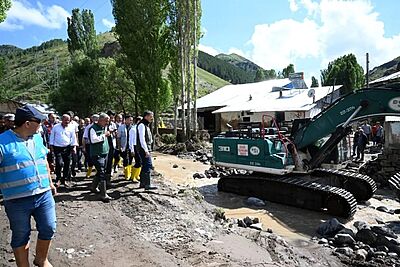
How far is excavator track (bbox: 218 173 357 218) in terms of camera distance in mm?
9125

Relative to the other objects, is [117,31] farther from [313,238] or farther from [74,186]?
[313,238]

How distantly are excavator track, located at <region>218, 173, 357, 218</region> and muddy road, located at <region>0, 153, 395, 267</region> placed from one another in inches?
24.7

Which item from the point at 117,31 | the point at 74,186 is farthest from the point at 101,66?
the point at 74,186

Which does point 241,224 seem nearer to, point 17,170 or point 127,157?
point 127,157

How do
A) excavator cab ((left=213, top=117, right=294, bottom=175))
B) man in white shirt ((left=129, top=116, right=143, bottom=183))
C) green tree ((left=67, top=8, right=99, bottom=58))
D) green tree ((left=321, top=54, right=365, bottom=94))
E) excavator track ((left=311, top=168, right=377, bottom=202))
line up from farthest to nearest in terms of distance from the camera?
green tree ((left=321, top=54, right=365, bottom=94)) → green tree ((left=67, top=8, right=99, bottom=58)) → excavator track ((left=311, top=168, right=377, bottom=202)) → excavator cab ((left=213, top=117, right=294, bottom=175)) → man in white shirt ((left=129, top=116, right=143, bottom=183))

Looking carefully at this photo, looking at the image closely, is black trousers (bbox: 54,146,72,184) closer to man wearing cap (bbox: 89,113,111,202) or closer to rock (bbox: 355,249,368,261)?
man wearing cap (bbox: 89,113,111,202)

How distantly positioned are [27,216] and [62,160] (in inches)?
200

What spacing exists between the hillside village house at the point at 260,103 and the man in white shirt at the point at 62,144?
17.5 meters

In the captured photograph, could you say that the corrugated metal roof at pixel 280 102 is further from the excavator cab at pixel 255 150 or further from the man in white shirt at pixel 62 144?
the man in white shirt at pixel 62 144

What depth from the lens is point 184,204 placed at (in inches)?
294

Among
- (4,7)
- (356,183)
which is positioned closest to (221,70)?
(4,7)

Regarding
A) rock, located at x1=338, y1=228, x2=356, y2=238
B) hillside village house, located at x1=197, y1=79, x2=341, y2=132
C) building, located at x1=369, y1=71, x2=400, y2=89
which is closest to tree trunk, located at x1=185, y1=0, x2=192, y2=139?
hillside village house, located at x1=197, y1=79, x2=341, y2=132

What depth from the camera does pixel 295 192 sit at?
10078 mm

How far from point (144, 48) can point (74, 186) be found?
19.3 m
